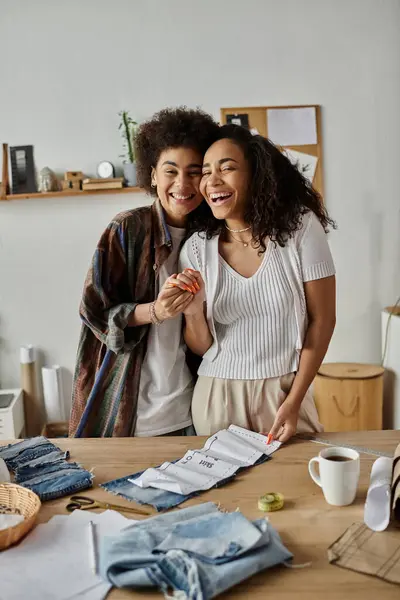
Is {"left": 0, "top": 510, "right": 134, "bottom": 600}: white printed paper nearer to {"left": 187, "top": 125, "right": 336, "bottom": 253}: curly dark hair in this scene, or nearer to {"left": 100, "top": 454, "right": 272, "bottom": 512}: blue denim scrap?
{"left": 100, "top": 454, "right": 272, "bottom": 512}: blue denim scrap

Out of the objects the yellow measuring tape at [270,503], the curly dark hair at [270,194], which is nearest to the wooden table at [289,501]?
the yellow measuring tape at [270,503]

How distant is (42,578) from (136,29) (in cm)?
334

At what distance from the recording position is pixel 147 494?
136 centimetres

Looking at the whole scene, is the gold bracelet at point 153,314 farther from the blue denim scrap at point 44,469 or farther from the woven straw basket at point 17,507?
the woven straw basket at point 17,507

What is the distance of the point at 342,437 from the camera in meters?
1.65

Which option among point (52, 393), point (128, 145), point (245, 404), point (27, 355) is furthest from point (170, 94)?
point (245, 404)

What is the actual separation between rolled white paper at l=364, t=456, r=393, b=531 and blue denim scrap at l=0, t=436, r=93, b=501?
22.8 inches

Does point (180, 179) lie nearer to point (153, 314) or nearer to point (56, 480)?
point (153, 314)

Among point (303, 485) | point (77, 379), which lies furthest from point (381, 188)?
point (303, 485)

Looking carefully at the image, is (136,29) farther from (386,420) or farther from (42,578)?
(42,578)

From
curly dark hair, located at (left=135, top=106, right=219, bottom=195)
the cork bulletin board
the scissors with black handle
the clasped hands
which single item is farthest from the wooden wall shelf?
the scissors with black handle

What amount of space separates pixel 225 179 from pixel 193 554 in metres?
1.05

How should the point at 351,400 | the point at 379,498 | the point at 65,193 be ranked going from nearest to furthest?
the point at 379,498 → the point at 351,400 → the point at 65,193

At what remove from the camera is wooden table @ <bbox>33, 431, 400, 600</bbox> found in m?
1.03
